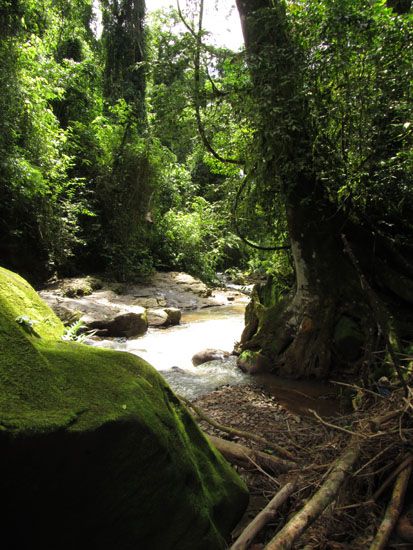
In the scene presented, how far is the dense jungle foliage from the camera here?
16.9 ft

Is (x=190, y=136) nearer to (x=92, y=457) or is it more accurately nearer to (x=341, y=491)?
(x=341, y=491)

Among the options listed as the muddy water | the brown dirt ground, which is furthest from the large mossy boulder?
the muddy water

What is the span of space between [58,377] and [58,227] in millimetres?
11735

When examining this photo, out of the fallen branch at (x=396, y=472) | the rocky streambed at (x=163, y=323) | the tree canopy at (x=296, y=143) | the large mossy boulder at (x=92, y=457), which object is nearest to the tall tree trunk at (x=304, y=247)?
the tree canopy at (x=296, y=143)

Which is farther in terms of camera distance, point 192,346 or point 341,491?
point 192,346

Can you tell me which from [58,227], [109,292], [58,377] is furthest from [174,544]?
[58,227]

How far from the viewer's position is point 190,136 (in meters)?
7.91

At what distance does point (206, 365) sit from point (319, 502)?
5222 millimetres

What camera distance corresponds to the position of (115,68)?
64.5ft

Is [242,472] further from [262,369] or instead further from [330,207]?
[330,207]

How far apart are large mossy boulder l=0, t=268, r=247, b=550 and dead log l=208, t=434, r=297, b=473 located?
741 mm

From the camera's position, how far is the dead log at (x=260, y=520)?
1916mm

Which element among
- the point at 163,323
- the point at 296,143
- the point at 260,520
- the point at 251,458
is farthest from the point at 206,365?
the point at 260,520

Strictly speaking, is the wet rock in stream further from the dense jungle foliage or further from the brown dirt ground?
the dense jungle foliage
